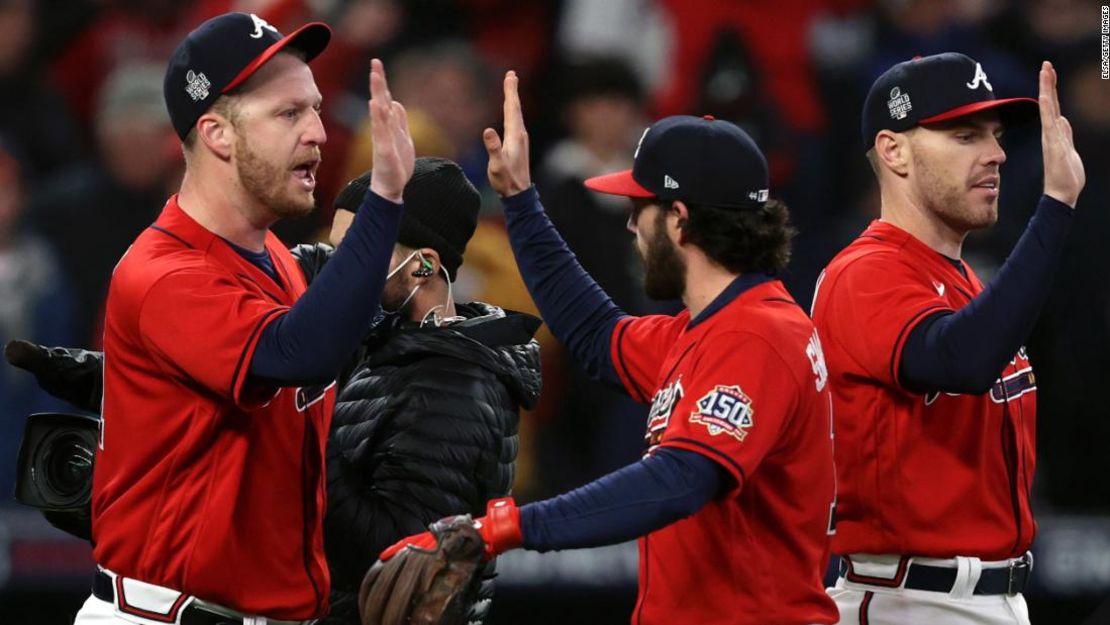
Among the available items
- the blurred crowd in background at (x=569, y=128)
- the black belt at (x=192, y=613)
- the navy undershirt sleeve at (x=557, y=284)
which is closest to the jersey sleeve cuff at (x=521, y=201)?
the navy undershirt sleeve at (x=557, y=284)

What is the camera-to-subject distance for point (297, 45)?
127 inches

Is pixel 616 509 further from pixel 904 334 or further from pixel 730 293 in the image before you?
pixel 904 334

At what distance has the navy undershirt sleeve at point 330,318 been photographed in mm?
2775

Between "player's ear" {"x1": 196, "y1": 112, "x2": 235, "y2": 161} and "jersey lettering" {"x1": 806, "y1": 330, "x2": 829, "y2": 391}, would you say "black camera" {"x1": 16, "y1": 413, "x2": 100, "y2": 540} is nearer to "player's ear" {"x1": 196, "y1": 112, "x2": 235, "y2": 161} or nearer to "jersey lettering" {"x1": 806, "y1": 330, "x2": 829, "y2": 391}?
"player's ear" {"x1": 196, "y1": 112, "x2": 235, "y2": 161}

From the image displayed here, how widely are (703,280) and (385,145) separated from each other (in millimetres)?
675

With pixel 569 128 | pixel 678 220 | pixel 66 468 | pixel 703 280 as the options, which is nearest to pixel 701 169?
pixel 678 220

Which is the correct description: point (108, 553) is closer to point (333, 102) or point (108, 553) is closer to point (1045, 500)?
point (333, 102)

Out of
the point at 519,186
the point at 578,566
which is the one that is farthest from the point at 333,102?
the point at 519,186

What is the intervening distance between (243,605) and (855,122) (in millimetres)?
4314

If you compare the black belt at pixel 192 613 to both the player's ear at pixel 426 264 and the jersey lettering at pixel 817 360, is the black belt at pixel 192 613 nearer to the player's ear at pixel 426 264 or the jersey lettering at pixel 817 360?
the player's ear at pixel 426 264

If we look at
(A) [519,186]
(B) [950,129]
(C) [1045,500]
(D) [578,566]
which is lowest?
(D) [578,566]

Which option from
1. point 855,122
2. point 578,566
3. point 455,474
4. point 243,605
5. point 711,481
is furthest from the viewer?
point 855,122

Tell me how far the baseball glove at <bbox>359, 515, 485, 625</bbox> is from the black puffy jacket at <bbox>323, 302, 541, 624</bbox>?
20.9 inches

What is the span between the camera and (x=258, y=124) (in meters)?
3.09
